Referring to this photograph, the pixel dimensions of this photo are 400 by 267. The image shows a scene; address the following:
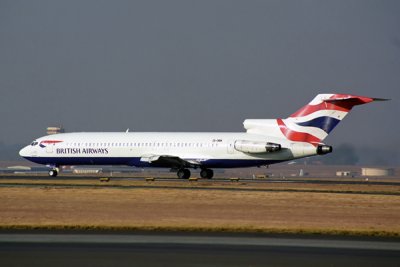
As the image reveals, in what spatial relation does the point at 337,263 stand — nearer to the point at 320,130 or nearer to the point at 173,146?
the point at 320,130

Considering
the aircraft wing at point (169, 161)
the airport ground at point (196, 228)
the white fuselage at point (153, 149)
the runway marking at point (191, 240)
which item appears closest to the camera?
the airport ground at point (196, 228)

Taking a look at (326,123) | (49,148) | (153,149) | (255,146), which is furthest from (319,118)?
(49,148)

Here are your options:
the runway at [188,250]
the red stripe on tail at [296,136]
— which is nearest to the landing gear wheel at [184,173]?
the red stripe on tail at [296,136]

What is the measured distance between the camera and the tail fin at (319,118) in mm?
67875

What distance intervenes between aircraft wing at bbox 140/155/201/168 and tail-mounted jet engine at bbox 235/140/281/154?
470 cm

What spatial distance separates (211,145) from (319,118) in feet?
33.8

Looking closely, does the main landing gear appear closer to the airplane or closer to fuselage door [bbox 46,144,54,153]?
the airplane

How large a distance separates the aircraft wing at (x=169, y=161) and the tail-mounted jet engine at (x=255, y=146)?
470 centimetres

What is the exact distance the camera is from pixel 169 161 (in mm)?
72438

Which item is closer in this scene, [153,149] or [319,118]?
[319,118]

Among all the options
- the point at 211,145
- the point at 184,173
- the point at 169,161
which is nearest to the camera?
the point at 211,145

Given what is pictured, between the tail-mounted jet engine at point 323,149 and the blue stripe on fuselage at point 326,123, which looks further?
the blue stripe on fuselage at point 326,123

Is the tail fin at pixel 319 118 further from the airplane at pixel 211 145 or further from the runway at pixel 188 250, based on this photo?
the runway at pixel 188 250

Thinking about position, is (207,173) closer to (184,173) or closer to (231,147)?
(184,173)
